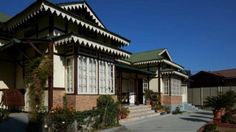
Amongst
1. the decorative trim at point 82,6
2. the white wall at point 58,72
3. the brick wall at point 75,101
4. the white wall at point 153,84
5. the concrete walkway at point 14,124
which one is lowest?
the concrete walkway at point 14,124

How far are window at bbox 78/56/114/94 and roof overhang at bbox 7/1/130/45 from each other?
7.30 ft

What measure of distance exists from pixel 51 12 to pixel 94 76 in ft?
13.5

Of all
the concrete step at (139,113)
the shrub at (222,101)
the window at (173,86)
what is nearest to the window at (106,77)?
the concrete step at (139,113)

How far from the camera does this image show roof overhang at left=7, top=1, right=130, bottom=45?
1369 centimetres

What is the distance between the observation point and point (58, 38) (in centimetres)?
1362

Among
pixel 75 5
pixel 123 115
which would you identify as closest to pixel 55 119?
pixel 123 115

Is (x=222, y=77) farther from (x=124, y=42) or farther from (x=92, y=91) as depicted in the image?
(x=92, y=91)

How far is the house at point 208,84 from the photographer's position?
103ft

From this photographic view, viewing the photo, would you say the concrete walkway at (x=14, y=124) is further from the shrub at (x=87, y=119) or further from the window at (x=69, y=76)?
the window at (x=69, y=76)

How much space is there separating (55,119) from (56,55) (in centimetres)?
433

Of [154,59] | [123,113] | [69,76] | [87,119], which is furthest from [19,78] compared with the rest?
[154,59]

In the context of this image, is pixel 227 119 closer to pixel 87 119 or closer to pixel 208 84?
pixel 87 119

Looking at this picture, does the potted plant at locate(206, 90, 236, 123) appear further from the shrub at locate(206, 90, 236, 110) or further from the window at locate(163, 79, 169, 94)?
the window at locate(163, 79, 169, 94)

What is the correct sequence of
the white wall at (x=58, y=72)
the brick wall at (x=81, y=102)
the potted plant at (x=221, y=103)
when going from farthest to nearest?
1. the potted plant at (x=221, y=103)
2. the white wall at (x=58, y=72)
3. the brick wall at (x=81, y=102)
